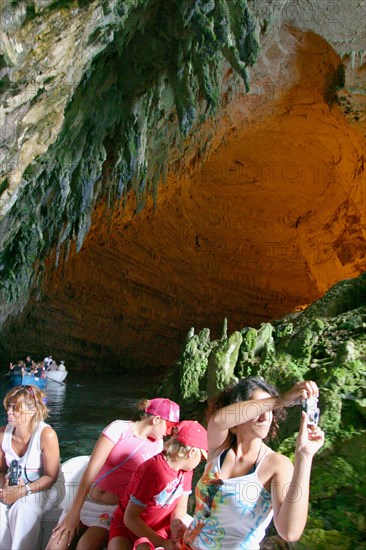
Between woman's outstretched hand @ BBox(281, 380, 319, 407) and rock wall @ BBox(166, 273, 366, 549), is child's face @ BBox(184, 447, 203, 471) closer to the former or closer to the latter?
woman's outstretched hand @ BBox(281, 380, 319, 407)

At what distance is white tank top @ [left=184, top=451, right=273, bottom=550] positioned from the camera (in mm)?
2209

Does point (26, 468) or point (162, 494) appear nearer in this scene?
point (162, 494)

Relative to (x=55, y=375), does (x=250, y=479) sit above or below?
below

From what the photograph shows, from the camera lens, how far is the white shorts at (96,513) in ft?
9.12

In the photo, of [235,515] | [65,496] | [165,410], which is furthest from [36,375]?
[235,515]

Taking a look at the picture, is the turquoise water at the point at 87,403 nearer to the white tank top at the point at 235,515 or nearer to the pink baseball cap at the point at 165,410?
the pink baseball cap at the point at 165,410

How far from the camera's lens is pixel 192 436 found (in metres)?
2.50

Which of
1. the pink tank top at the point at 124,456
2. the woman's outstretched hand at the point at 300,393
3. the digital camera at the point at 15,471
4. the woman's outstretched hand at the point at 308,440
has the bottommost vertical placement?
the digital camera at the point at 15,471

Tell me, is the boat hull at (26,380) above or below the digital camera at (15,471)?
above

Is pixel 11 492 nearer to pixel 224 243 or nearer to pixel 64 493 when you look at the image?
pixel 64 493

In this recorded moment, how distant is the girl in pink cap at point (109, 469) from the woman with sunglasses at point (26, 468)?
174 millimetres

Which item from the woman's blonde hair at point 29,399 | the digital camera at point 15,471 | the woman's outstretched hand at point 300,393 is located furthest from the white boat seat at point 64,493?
the woman's outstretched hand at point 300,393

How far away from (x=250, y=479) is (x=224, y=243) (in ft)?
52.2

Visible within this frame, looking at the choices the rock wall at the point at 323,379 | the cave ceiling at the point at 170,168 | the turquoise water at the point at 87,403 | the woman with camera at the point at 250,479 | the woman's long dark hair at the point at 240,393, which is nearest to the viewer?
the woman with camera at the point at 250,479
